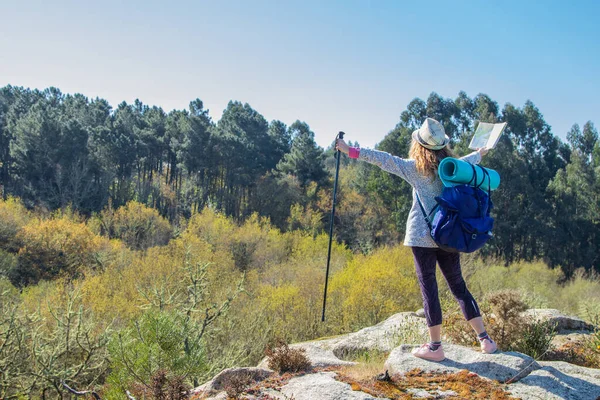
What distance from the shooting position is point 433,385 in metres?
3.06

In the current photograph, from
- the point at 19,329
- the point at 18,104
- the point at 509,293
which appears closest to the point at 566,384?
the point at 509,293

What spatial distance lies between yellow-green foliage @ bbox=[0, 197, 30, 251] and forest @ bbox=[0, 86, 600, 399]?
0.07 metres

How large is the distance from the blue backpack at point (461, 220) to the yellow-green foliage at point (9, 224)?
79.0 ft

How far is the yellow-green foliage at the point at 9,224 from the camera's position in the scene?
22.2m

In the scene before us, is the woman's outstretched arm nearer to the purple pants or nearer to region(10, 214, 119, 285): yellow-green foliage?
the purple pants

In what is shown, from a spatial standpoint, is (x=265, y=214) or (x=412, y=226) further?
(x=265, y=214)

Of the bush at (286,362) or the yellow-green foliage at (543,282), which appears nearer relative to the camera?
the bush at (286,362)

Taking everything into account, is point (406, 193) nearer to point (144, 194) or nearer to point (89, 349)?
point (144, 194)

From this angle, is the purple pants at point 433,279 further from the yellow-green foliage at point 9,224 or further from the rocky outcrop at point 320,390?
the yellow-green foliage at point 9,224

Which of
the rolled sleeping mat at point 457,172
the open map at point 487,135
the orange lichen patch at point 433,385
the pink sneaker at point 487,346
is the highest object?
the open map at point 487,135

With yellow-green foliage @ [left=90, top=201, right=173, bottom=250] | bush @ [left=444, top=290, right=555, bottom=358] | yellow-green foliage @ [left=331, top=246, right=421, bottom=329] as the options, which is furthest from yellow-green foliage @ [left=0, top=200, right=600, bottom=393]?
bush @ [left=444, top=290, right=555, bottom=358]

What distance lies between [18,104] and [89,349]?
43059 millimetres

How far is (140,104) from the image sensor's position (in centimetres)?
4634

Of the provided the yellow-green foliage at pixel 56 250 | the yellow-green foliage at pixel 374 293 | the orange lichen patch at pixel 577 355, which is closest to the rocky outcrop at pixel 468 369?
the orange lichen patch at pixel 577 355
